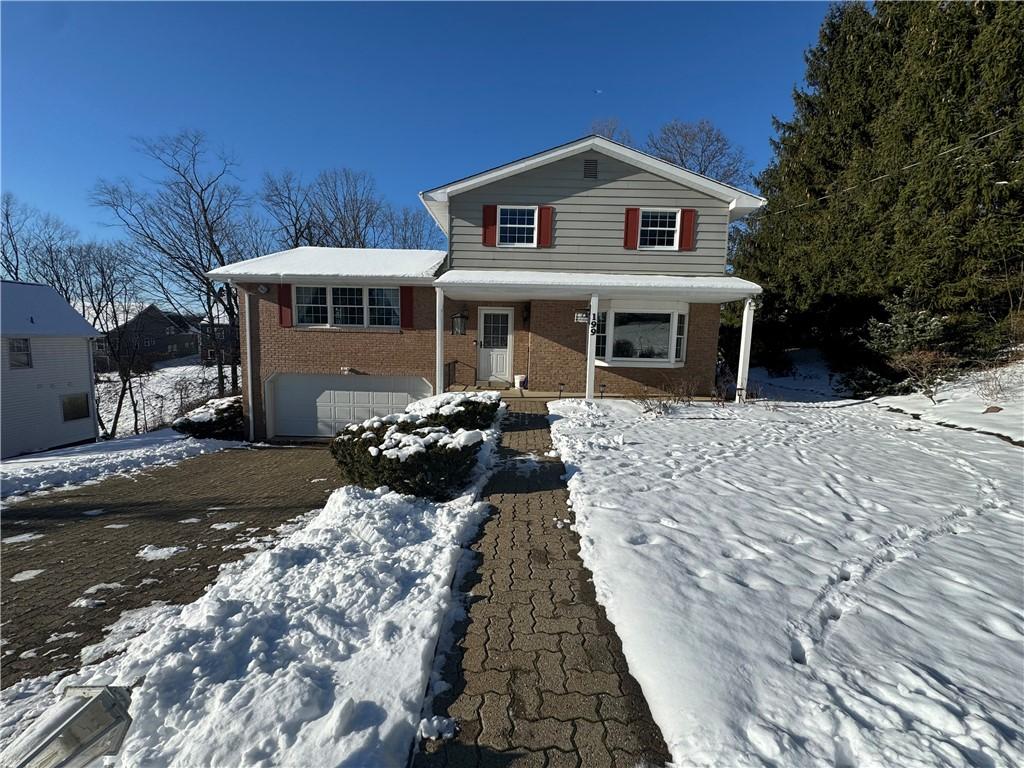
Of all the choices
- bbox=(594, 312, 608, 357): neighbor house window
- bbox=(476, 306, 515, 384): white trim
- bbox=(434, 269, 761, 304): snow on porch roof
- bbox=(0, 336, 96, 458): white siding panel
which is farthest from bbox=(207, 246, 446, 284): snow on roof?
bbox=(0, 336, 96, 458): white siding panel

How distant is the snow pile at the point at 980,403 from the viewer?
8398mm

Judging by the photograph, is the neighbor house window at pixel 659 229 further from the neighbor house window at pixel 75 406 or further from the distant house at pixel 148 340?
the distant house at pixel 148 340

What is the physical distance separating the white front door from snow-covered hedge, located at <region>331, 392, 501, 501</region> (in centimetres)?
652

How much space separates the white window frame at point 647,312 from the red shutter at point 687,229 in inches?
68.4

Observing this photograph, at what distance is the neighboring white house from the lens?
15828mm

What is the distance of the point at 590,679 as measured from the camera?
2.42 meters

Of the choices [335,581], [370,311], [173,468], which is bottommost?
[173,468]

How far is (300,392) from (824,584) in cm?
1416

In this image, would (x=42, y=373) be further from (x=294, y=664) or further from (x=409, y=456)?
(x=294, y=664)

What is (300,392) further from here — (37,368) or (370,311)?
(37,368)

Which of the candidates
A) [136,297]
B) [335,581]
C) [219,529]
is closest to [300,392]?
[219,529]

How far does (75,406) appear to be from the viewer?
1838 centimetres

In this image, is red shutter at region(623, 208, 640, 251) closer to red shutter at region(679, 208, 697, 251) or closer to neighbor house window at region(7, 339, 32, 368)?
red shutter at region(679, 208, 697, 251)

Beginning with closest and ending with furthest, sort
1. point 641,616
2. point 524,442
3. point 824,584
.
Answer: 1. point 641,616
2. point 824,584
3. point 524,442
